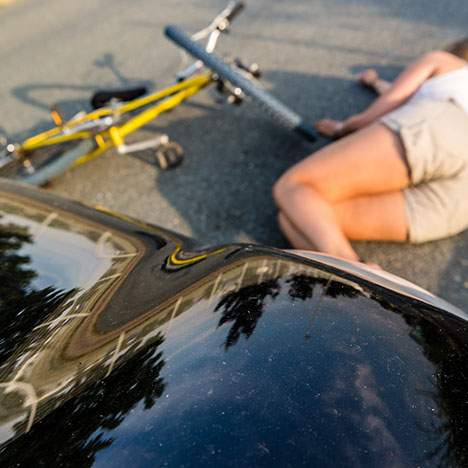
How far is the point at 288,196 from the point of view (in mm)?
1898

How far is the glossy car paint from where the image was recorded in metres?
0.76

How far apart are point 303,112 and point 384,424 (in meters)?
2.31

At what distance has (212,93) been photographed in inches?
122

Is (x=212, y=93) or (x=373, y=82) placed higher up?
(x=212, y=93)

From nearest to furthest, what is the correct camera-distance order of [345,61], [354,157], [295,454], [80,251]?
[295,454] → [80,251] → [354,157] → [345,61]

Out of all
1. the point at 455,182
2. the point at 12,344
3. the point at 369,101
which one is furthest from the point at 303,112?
the point at 12,344

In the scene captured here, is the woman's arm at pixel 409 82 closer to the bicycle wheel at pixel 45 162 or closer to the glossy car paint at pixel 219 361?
the glossy car paint at pixel 219 361

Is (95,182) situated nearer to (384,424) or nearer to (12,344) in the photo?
(12,344)

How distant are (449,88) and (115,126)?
161 cm

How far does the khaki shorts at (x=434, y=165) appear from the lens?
5.81 feet

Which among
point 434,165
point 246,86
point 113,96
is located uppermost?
point 113,96

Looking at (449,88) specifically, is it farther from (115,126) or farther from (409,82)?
(115,126)

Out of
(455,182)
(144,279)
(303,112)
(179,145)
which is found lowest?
(455,182)

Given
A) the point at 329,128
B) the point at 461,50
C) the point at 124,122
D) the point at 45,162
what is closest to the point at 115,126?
the point at 124,122
